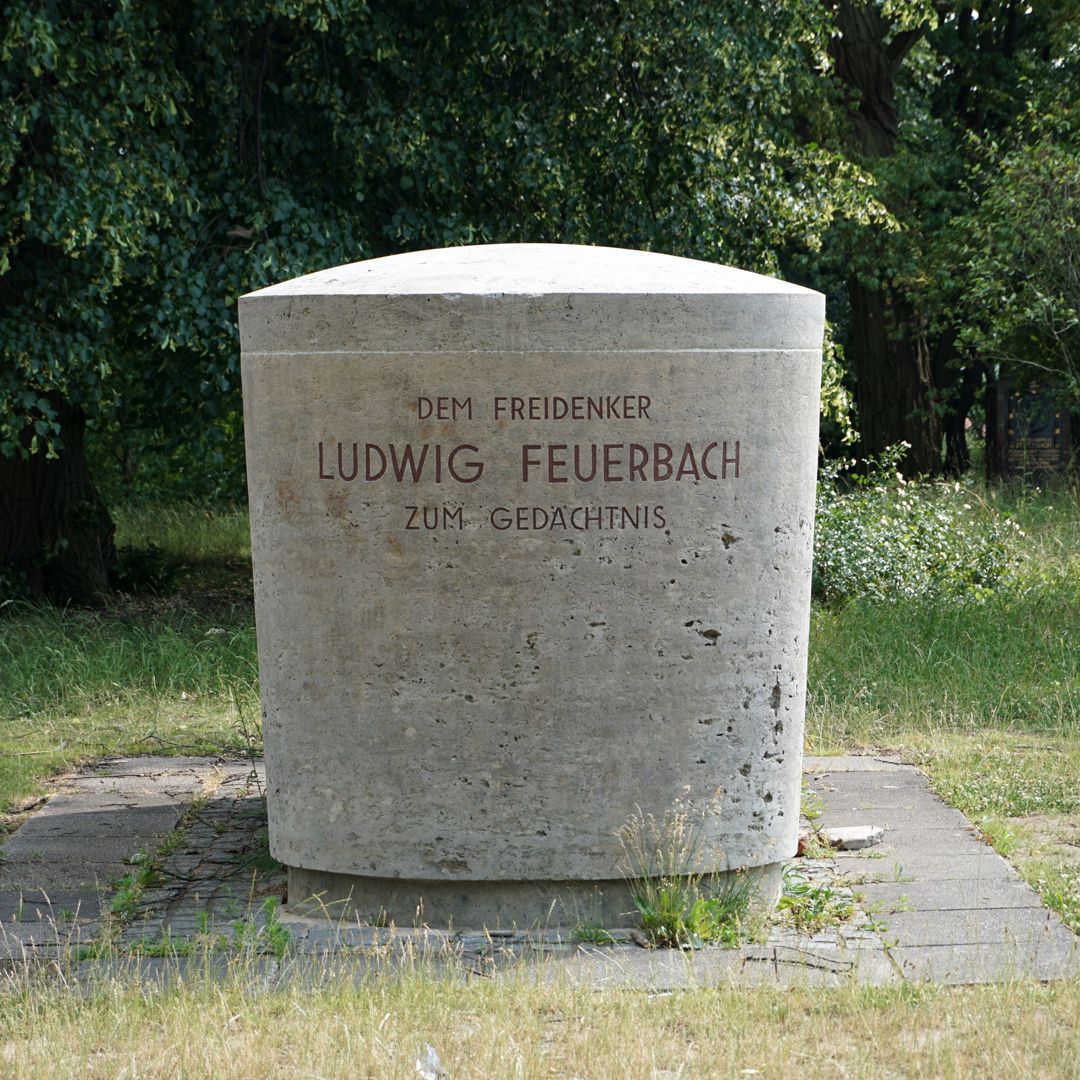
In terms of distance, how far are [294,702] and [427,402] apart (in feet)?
3.32

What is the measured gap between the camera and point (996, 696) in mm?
7430

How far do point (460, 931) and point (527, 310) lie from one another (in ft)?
6.02

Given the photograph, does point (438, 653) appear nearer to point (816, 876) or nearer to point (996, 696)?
point (816, 876)

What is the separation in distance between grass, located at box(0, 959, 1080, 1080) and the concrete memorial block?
2.01 ft

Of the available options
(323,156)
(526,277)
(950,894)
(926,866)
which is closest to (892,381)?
(323,156)

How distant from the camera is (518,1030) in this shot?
360 cm

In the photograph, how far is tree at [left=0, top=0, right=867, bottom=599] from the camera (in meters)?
8.05

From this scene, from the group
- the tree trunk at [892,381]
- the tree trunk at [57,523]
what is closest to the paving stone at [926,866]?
the tree trunk at [57,523]

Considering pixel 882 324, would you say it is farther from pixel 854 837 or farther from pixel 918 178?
pixel 854 837

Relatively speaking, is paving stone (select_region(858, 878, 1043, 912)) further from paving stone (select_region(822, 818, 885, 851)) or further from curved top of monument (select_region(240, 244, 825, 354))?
curved top of monument (select_region(240, 244, 825, 354))

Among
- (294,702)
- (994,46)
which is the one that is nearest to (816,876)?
(294,702)

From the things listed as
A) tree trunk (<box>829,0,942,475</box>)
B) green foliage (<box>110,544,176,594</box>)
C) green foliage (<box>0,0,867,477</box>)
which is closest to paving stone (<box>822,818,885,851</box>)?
green foliage (<box>0,0,867,477</box>)

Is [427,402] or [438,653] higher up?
[427,402]

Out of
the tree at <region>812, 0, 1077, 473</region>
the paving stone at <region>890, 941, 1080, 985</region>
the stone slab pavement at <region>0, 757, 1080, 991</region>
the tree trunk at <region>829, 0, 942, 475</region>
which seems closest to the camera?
the paving stone at <region>890, 941, 1080, 985</region>
